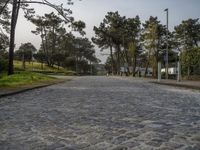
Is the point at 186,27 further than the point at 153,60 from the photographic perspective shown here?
Yes

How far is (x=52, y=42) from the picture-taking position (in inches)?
5251

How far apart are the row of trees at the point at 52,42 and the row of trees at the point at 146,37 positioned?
389 inches

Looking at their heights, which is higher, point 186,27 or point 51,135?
point 186,27

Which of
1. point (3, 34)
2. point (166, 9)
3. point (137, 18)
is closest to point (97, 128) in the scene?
point (166, 9)

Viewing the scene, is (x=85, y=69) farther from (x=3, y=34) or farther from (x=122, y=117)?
(x=122, y=117)

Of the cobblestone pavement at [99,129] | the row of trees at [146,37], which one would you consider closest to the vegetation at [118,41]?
the row of trees at [146,37]

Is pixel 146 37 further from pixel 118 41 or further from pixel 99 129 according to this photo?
pixel 99 129

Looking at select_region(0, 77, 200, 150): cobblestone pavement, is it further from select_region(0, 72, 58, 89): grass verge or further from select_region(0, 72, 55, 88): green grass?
select_region(0, 72, 55, 88): green grass

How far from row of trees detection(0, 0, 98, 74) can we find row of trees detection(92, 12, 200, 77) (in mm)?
9888

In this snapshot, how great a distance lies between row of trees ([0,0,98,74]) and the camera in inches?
1565

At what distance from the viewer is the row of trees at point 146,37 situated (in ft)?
238

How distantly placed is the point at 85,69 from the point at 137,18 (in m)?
57.8

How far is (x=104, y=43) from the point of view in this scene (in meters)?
107

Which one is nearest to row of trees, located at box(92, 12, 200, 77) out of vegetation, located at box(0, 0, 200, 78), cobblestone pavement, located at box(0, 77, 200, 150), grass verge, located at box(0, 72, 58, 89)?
vegetation, located at box(0, 0, 200, 78)
